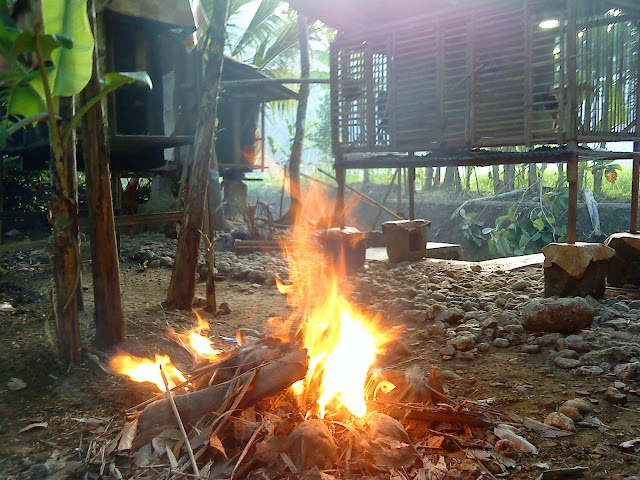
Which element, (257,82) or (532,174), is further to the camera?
(532,174)

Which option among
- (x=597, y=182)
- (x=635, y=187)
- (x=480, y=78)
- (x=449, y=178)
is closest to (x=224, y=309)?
(x=480, y=78)

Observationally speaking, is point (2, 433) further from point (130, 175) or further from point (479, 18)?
point (130, 175)

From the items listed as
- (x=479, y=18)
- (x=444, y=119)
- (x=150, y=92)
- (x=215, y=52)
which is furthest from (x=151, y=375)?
(x=479, y=18)

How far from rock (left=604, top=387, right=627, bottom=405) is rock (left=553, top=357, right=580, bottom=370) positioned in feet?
1.68

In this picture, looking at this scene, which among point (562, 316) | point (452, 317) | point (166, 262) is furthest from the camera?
point (166, 262)

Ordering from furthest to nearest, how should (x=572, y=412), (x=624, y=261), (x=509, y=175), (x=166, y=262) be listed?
(x=509, y=175) → (x=166, y=262) → (x=624, y=261) → (x=572, y=412)

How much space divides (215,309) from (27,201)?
8229mm

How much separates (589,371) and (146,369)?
3.00 metres

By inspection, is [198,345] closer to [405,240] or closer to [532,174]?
[405,240]

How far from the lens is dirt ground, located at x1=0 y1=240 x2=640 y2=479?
2.64m

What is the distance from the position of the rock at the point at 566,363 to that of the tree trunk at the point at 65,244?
336 centimetres

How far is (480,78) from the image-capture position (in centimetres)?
741

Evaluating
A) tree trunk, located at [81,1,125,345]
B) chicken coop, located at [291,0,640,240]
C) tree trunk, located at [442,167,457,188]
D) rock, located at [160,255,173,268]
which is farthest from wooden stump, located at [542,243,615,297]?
tree trunk, located at [442,167,457,188]

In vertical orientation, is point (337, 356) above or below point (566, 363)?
above
